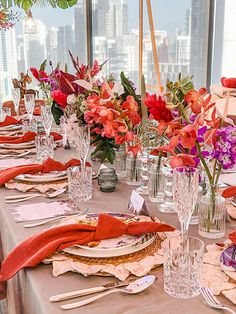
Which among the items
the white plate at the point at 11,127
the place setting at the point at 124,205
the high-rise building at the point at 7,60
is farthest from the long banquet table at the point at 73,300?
the high-rise building at the point at 7,60

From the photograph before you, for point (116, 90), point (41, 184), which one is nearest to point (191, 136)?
point (116, 90)

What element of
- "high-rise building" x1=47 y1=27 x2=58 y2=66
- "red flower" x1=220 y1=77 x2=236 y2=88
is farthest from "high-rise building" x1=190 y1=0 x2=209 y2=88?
"red flower" x1=220 y1=77 x2=236 y2=88

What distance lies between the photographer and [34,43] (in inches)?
191

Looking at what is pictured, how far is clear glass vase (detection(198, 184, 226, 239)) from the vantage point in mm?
1117

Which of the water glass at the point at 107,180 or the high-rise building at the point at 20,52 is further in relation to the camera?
the high-rise building at the point at 20,52

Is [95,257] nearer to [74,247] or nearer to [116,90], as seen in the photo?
[74,247]

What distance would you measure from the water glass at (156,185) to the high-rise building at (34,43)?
378 cm

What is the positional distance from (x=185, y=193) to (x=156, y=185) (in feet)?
1.35

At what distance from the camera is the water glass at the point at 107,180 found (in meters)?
1.52

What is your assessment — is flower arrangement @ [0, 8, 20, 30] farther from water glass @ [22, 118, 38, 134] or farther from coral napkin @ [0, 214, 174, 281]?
coral napkin @ [0, 214, 174, 281]

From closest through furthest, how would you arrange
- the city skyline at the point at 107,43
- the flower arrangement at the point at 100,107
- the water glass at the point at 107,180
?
1. the flower arrangement at the point at 100,107
2. the water glass at the point at 107,180
3. the city skyline at the point at 107,43

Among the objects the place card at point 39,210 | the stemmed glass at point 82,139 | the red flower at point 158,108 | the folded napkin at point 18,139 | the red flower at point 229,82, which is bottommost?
the place card at point 39,210

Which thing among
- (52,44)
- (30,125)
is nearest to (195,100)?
(30,125)

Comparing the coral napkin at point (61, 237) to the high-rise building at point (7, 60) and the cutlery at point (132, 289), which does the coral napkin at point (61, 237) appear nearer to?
A: the cutlery at point (132, 289)
